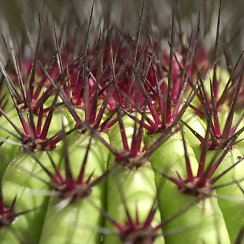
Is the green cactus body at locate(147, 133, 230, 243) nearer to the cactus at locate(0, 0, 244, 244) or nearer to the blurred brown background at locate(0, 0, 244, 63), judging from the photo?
the cactus at locate(0, 0, 244, 244)

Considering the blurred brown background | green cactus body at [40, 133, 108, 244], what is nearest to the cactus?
green cactus body at [40, 133, 108, 244]

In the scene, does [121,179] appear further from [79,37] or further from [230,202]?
[79,37]

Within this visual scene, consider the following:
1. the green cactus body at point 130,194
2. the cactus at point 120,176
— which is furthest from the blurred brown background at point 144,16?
the green cactus body at point 130,194

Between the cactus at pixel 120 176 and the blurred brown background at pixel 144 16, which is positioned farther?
the blurred brown background at pixel 144 16

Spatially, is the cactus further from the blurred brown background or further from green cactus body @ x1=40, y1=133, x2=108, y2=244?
the blurred brown background

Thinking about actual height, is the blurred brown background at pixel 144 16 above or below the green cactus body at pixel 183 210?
above

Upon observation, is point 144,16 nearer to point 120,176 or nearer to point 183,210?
point 120,176

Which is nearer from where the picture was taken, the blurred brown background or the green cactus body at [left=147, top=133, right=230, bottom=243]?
the green cactus body at [left=147, top=133, right=230, bottom=243]

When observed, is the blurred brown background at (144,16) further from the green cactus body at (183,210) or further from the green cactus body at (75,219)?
the green cactus body at (75,219)

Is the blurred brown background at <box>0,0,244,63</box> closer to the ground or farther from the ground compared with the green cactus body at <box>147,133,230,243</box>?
farther from the ground

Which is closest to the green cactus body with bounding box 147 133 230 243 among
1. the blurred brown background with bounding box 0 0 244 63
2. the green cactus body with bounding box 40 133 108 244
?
the green cactus body with bounding box 40 133 108 244

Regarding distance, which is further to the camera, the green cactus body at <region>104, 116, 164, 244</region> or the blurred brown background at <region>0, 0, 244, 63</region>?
the blurred brown background at <region>0, 0, 244, 63</region>
